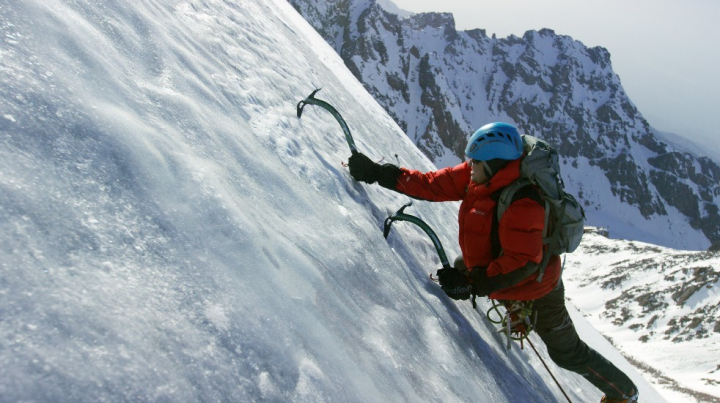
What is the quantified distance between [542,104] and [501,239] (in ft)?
566

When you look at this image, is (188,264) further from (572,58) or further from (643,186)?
(572,58)

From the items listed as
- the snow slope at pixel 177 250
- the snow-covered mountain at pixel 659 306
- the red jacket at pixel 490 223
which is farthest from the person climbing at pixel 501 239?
the snow-covered mountain at pixel 659 306

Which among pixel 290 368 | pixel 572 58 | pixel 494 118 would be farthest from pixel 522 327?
pixel 572 58

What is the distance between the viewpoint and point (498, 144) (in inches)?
144

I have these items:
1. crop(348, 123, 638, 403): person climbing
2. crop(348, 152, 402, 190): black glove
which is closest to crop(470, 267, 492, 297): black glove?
crop(348, 123, 638, 403): person climbing

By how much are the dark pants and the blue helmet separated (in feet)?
4.42

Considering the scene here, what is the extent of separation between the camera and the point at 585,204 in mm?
142750

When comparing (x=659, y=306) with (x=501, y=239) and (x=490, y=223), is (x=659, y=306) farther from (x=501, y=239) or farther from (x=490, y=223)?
(x=501, y=239)

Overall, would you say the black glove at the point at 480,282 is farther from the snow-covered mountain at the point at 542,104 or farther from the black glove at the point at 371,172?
the snow-covered mountain at the point at 542,104

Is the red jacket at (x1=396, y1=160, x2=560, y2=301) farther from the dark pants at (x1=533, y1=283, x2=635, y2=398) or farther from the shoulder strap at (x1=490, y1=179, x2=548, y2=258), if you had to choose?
the dark pants at (x1=533, y1=283, x2=635, y2=398)

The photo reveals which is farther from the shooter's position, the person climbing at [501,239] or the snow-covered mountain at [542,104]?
the snow-covered mountain at [542,104]

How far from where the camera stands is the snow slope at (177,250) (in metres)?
1.43

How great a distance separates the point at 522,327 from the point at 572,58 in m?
191

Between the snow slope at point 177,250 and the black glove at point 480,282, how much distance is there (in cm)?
34
